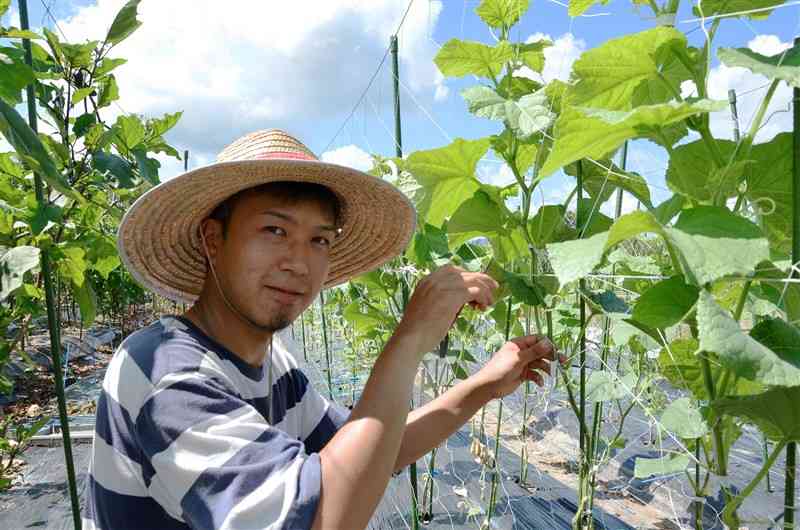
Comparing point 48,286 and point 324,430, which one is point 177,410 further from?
point 48,286

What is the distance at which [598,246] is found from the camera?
0.61m

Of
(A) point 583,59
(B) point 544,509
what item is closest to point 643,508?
(B) point 544,509

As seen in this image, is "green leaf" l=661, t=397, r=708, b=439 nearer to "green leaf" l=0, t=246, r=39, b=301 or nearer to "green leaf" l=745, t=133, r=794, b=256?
"green leaf" l=745, t=133, r=794, b=256

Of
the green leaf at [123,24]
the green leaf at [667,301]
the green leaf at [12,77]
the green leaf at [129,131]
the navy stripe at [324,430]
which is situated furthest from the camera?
the green leaf at [129,131]

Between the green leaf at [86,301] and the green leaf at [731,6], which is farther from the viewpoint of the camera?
the green leaf at [86,301]

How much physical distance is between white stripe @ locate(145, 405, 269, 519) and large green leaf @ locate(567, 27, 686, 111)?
0.57 m

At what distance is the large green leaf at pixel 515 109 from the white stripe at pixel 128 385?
0.60 meters

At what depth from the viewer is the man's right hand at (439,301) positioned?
0.97 m

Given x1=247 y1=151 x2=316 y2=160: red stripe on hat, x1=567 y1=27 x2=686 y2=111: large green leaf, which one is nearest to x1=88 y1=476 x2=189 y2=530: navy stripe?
x1=247 y1=151 x2=316 y2=160: red stripe on hat

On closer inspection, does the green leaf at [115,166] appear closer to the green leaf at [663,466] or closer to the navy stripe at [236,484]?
the navy stripe at [236,484]

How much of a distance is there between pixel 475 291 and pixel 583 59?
0.41 m

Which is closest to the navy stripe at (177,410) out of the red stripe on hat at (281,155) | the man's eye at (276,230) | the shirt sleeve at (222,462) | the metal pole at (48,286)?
the shirt sleeve at (222,462)

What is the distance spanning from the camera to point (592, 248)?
614mm

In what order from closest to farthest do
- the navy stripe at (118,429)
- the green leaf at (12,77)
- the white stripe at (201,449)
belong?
the white stripe at (201,449), the navy stripe at (118,429), the green leaf at (12,77)
